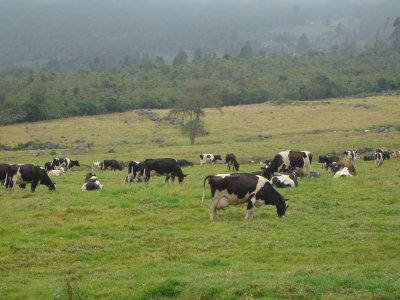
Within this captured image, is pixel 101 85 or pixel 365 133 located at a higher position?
pixel 101 85

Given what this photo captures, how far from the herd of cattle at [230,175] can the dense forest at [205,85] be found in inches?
1240

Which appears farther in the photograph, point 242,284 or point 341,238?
point 341,238

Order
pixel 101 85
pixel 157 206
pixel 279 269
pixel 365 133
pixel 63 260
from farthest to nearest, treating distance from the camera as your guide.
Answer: pixel 101 85 → pixel 365 133 → pixel 157 206 → pixel 63 260 → pixel 279 269

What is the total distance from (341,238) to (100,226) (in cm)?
726

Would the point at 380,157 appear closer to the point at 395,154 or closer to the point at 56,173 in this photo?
the point at 395,154

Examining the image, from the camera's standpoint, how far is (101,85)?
117 meters

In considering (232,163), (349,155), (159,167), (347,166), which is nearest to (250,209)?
(159,167)

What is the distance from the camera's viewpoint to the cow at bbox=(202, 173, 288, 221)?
747 inches

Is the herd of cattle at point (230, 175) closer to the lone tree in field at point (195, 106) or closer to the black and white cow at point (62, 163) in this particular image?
the black and white cow at point (62, 163)

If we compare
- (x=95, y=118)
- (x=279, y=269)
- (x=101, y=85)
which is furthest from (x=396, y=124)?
(x=101, y=85)

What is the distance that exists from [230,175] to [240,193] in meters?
0.71

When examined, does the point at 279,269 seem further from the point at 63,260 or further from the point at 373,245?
the point at 63,260

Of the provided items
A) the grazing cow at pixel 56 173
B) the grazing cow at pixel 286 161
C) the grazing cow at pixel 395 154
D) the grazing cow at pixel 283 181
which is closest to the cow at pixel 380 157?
the grazing cow at pixel 395 154

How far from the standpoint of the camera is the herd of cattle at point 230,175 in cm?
1900
